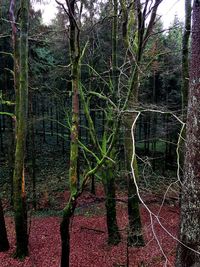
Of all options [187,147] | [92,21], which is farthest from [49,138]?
[187,147]

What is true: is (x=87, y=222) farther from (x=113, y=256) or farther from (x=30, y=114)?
(x=30, y=114)

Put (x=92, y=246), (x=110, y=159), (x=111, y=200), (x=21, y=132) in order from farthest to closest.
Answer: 1. (x=92, y=246)
2. (x=111, y=200)
3. (x=21, y=132)
4. (x=110, y=159)

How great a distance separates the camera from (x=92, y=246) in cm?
1064

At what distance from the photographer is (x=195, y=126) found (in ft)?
12.4

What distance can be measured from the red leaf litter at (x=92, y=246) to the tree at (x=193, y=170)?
312cm

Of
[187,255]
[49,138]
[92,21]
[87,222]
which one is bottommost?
[87,222]

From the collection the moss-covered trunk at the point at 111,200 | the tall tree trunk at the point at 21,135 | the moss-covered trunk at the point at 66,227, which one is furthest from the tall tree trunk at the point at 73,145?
the moss-covered trunk at the point at 111,200

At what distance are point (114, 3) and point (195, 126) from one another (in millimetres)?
6794

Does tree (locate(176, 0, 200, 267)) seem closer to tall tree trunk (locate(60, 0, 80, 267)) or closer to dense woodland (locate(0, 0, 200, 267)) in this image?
dense woodland (locate(0, 0, 200, 267))

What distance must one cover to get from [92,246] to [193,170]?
7891mm

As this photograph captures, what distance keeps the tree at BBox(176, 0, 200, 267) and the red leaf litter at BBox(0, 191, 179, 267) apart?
3.12 m

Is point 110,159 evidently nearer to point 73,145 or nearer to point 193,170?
point 73,145

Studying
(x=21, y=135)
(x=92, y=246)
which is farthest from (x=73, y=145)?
(x=92, y=246)

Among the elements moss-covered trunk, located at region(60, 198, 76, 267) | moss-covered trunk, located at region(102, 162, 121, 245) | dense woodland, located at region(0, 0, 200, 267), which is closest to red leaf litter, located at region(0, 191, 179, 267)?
dense woodland, located at region(0, 0, 200, 267)
